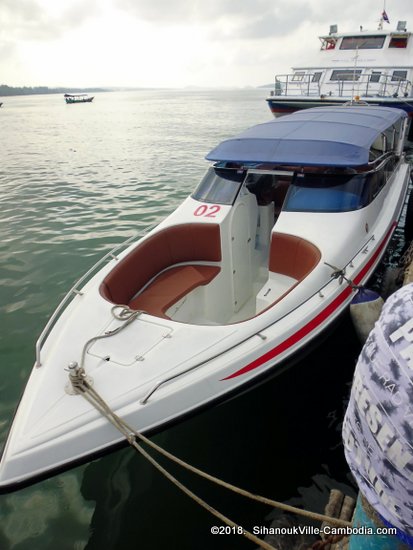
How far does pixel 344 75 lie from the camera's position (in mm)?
20688

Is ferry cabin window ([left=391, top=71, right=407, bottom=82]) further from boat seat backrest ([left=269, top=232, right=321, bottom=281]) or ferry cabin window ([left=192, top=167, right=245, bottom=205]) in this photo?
boat seat backrest ([left=269, top=232, right=321, bottom=281])

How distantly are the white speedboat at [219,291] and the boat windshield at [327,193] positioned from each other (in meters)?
0.01

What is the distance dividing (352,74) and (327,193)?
62.1ft

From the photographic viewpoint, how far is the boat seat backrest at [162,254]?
Result: 452 cm

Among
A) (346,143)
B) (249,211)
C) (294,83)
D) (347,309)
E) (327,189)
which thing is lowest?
(347,309)

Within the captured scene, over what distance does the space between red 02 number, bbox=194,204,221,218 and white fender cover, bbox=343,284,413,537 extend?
399 centimetres

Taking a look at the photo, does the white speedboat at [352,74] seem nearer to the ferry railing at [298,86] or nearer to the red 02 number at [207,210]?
the ferry railing at [298,86]

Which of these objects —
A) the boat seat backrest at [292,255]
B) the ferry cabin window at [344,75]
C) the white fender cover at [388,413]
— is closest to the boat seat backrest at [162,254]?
the boat seat backrest at [292,255]

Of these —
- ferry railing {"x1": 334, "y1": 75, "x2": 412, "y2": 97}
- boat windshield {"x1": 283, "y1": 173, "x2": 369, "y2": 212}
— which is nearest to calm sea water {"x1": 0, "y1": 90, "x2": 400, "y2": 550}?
boat windshield {"x1": 283, "y1": 173, "x2": 369, "y2": 212}

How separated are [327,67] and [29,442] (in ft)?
78.1

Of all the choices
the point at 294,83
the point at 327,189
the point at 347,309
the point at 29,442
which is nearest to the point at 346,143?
the point at 327,189

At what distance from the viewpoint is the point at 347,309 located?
441 centimetres

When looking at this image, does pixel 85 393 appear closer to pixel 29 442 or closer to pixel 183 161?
pixel 29 442

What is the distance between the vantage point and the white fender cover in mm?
1287
